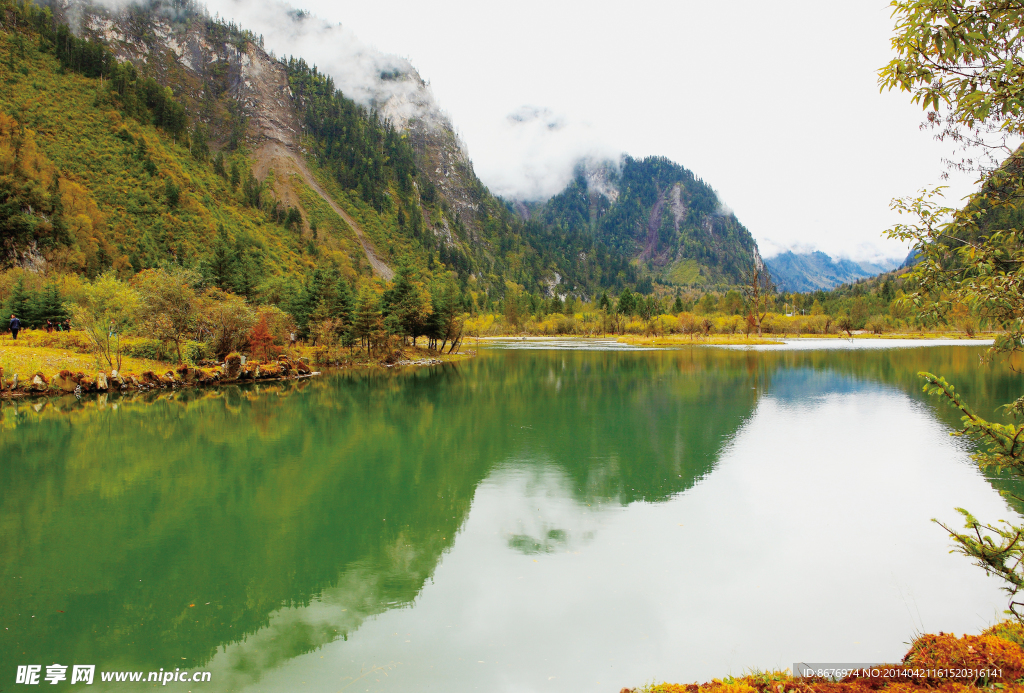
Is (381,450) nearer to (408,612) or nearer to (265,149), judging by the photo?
(408,612)

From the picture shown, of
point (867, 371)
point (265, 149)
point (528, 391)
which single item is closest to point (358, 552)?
point (528, 391)

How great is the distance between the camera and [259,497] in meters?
12.3

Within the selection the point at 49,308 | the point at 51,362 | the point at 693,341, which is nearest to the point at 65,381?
the point at 51,362

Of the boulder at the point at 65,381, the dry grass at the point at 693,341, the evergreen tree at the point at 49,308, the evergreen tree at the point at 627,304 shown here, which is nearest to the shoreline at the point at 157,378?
the boulder at the point at 65,381

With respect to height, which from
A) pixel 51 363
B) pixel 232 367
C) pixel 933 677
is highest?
pixel 933 677

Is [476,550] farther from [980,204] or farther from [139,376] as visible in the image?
[139,376]

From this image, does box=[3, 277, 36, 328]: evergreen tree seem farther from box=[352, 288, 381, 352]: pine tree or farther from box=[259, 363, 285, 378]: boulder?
box=[352, 288, 381, 352]: pine tree

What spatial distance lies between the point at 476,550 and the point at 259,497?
6.18 m

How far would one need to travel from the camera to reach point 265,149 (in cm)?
15700

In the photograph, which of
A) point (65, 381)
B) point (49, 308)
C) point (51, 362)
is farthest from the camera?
point (49, 308)

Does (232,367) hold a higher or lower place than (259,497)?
higher

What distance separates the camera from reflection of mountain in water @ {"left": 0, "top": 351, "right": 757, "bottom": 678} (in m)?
7.11

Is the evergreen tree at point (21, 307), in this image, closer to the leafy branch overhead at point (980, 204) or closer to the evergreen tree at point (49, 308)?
the evergreen tree at point (49, 308)

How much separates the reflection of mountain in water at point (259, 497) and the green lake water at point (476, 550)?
71 millimetres
